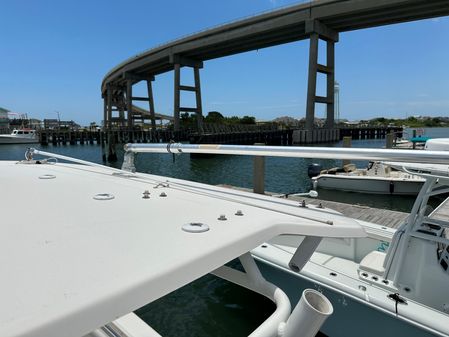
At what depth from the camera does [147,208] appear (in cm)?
176

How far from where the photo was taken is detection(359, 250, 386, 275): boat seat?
13.3ft

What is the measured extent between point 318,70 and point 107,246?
47203mm

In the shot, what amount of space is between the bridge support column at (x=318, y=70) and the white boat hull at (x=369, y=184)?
1182 inches

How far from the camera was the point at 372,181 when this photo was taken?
547 inches

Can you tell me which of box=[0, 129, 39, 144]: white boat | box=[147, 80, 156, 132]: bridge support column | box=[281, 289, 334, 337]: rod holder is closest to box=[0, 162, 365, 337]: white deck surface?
box=[281, 289, 334, 337]: rod holder

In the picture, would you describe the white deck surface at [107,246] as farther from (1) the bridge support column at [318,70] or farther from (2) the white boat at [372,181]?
(1) the bridge support column at [318,70]

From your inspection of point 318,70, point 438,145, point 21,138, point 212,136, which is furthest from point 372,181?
point 21,138

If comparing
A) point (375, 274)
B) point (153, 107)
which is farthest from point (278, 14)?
point (375, 274)

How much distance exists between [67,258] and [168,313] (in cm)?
442

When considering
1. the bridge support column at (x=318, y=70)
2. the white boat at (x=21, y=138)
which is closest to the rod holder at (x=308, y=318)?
the bridge support column at (x=318, y=70)

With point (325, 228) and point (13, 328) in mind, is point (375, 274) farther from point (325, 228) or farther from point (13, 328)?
point (13, 328)

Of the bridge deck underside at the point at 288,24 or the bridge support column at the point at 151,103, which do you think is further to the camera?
the bridge support column at the point at 151,103

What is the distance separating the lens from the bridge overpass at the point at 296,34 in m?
35.8

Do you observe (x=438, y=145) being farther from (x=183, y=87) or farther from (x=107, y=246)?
(x=183, y=87)
